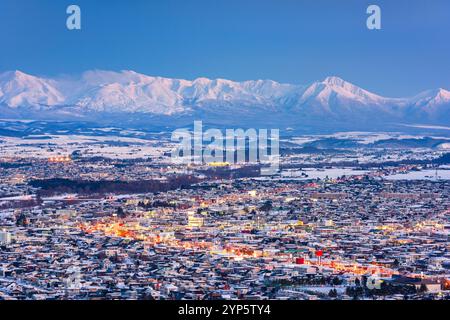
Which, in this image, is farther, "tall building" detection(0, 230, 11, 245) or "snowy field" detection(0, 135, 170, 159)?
"snowy field" detection(0, 135, 170, 159)

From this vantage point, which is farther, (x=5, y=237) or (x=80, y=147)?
(x=80, y=147)

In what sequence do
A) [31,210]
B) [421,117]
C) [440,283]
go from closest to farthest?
[440,283]
[31,210]
[421,117]

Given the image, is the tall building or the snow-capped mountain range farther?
the snow-capped mountain range

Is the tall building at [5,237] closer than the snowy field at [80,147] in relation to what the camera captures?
Yes

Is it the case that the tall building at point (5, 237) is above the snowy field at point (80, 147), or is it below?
below

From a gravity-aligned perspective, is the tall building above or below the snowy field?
below

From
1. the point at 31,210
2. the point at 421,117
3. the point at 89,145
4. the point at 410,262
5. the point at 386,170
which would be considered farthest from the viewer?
the point at 421,117

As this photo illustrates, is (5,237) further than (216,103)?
No

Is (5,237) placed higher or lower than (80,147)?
lower
